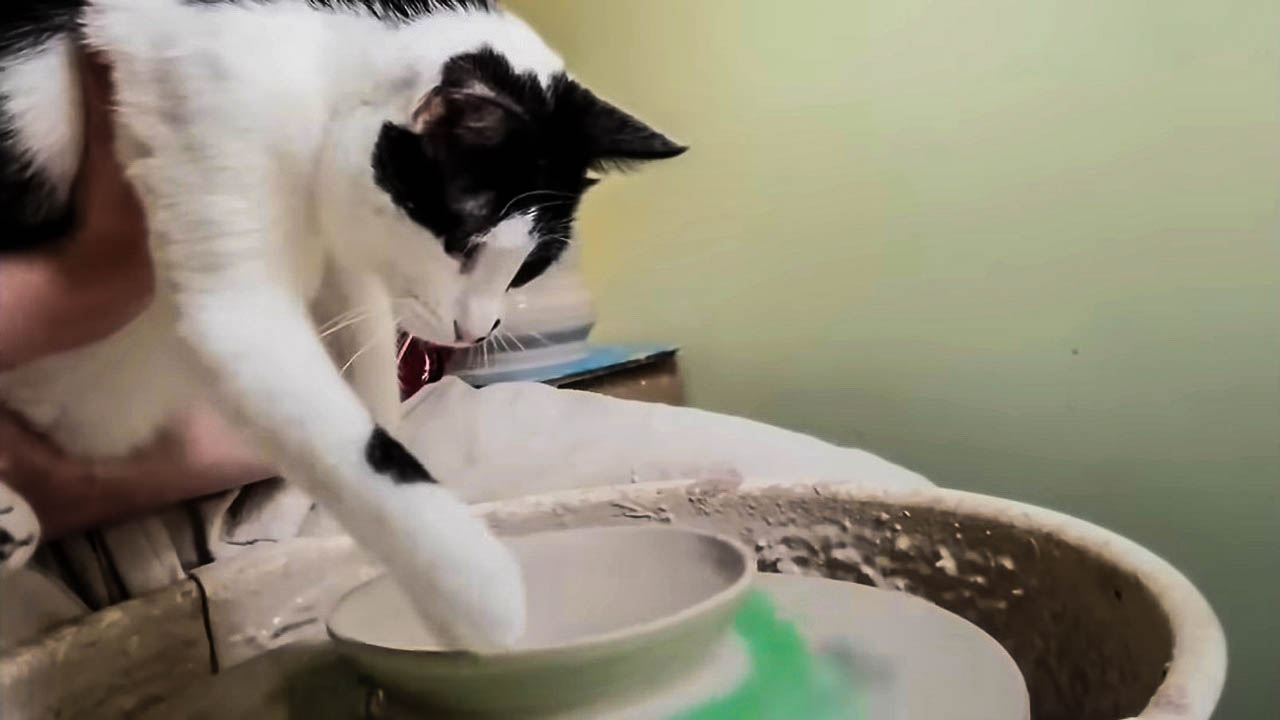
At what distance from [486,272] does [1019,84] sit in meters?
0.76

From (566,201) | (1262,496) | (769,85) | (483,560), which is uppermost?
(769,85)

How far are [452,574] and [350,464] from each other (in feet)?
0.24

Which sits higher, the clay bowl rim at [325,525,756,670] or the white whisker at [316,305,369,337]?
the white whisker at [316,305,369,337]

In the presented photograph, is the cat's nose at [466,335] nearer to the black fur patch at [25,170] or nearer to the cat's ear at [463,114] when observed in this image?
the cat's ear at [463,114]

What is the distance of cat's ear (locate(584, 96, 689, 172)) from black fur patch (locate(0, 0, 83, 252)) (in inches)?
11.9

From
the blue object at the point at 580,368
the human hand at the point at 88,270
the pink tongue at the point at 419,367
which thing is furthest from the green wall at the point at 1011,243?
the human hand at the point at 88,270

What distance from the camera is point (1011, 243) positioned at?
117 cm

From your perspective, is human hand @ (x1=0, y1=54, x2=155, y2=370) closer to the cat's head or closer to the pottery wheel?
the cat's head

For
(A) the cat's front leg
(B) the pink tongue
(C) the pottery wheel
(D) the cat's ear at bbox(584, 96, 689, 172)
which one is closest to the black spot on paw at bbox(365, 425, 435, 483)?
(A) the cat's front leg

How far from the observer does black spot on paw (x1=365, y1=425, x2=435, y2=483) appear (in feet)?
1.55

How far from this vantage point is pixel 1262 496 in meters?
1.05

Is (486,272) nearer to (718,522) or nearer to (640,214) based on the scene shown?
(718,522)

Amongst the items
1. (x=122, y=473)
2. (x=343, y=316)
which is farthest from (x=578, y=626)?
(x=122, y=473)

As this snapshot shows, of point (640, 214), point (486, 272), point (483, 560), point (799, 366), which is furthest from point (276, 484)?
point (640, 214)
